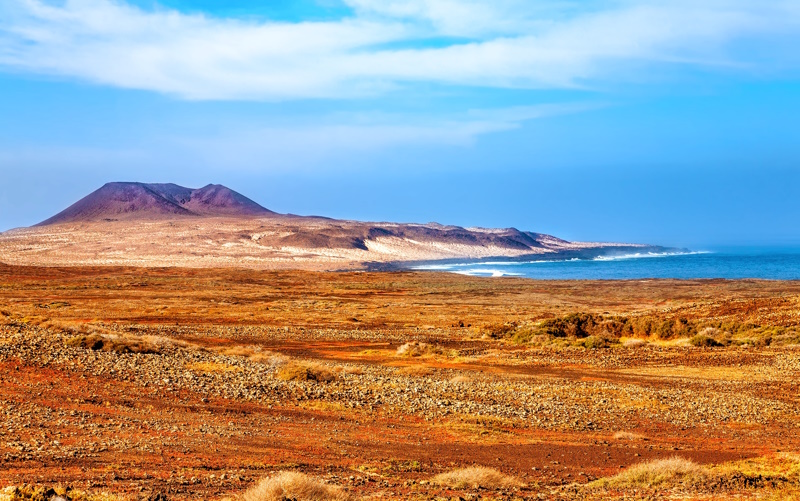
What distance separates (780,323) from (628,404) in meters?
22.9

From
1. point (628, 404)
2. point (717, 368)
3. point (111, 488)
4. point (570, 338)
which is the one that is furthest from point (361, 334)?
point (111, 488)

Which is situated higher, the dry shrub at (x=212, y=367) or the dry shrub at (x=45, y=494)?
the dry shrub at (x=45, y=494)

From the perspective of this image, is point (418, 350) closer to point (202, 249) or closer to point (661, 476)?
point (661, 476)

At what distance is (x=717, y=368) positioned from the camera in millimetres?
29562

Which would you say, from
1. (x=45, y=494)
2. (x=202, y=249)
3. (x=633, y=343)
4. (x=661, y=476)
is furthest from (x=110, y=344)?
(x=202, y=249)

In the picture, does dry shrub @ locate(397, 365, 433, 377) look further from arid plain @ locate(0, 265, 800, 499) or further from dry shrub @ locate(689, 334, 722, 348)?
dry shrub @ locate(689, 334, 722, 348)

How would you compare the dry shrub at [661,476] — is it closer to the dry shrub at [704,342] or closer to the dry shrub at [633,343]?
the dry shrub at [633,343]

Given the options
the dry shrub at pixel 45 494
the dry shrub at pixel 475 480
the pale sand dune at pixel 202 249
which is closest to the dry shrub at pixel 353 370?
the dry shrub at pixel 475 480

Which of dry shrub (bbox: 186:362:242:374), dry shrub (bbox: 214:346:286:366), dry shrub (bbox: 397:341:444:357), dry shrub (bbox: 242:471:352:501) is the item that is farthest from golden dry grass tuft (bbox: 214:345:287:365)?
dry shrub (bbox: 242:471:352:501)

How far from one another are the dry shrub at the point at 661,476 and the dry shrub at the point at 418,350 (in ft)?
72.8

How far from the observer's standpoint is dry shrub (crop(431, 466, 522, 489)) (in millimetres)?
12008

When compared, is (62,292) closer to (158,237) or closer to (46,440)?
(46,440)

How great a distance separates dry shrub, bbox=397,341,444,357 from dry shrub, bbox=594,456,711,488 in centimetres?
2220

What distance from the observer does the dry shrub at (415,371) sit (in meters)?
27.3
